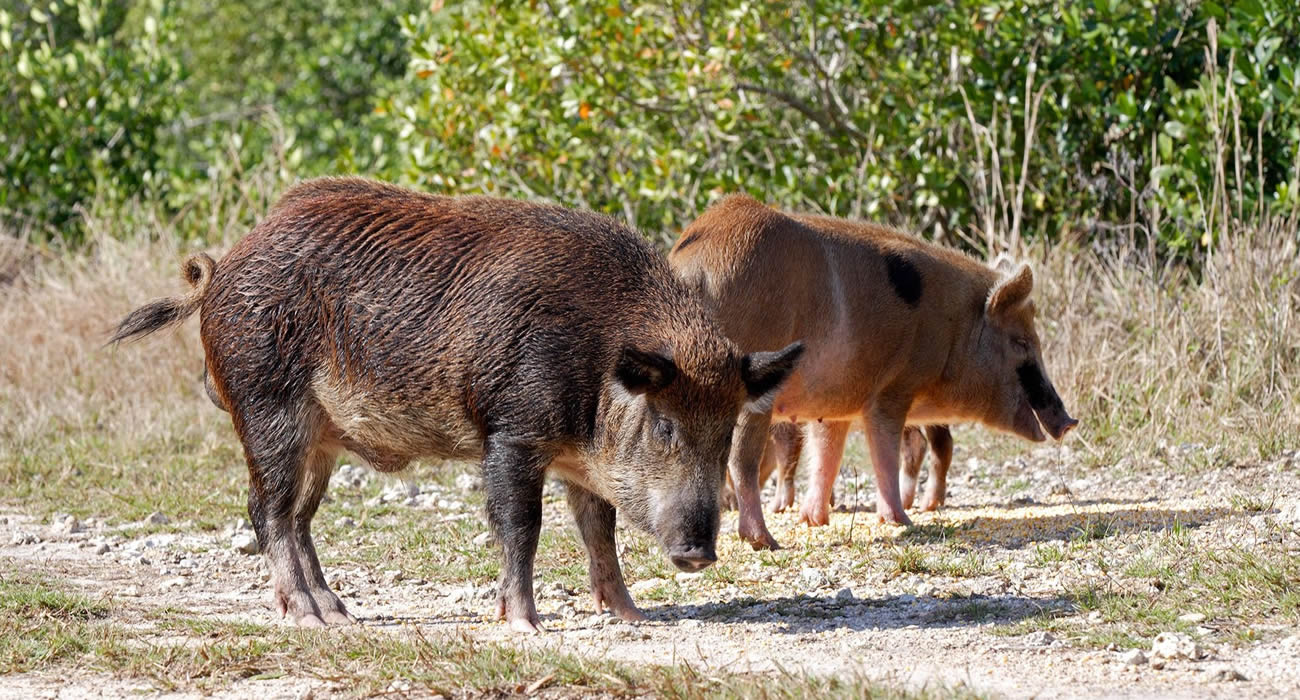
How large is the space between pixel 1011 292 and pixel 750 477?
1902 millimetres

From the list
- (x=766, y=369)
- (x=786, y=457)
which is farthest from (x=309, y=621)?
(x=786, y=457)

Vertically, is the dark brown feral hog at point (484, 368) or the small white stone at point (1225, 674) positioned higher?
the dark brown feral hog at point (484, 368)

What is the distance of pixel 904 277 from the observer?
8023 millimetres

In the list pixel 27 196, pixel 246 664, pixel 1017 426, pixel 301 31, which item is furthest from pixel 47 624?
pixel 301 31

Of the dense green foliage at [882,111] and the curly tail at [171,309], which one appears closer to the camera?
the curly tail at [171,309]

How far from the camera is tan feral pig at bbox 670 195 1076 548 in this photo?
738cm

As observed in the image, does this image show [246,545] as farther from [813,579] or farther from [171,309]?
[813,579]

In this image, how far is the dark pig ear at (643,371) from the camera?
5625 mm

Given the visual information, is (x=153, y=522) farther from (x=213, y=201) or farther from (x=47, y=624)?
(x=213, y=201)

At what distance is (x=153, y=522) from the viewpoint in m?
8.35

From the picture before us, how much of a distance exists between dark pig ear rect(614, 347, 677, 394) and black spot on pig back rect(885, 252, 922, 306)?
2.51 metres

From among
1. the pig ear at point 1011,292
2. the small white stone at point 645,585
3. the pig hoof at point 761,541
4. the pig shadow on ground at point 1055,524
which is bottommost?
the small white stone at point 645,585

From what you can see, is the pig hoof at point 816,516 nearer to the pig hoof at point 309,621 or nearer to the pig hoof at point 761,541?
the pig hoof at point 761,541

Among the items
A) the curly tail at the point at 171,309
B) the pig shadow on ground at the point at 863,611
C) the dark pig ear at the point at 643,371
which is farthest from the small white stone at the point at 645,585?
the curly tail at the point at 171,309
